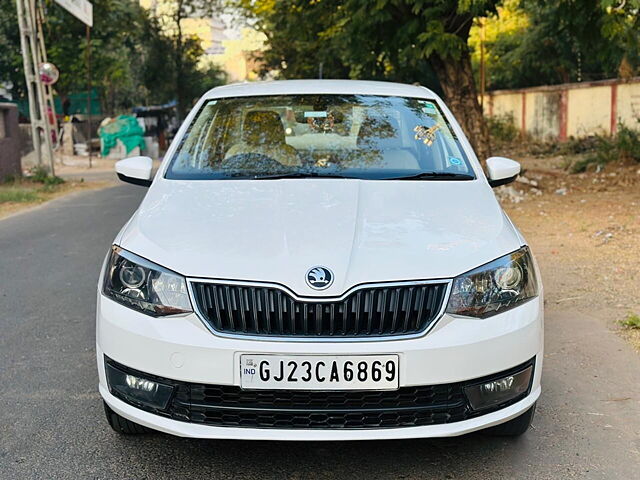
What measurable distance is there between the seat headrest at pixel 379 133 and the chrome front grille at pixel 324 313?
1550mm

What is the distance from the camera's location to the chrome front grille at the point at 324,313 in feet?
9.11

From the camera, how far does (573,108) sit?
23.8 metres

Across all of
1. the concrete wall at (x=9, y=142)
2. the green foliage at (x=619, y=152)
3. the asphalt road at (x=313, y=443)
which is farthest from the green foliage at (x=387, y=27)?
the asphalt road at (x=313, y=443)

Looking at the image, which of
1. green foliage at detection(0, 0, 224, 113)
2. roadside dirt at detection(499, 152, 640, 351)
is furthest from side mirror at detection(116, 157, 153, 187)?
green foliage at detection(0, 0, 224, 113)

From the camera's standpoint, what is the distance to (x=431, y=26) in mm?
11391

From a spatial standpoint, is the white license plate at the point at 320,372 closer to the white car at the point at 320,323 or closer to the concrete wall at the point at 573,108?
the white car at the point at 320,323

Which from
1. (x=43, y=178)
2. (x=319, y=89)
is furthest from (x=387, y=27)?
(x=319, y=89)

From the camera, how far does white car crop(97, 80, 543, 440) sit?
9.02 ft

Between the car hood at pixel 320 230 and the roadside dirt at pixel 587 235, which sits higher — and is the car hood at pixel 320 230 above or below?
above

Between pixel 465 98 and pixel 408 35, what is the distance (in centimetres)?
197

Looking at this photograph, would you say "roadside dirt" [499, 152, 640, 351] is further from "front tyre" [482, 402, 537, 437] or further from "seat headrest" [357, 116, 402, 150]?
"seat headrest" [357, 116, 402, 150]

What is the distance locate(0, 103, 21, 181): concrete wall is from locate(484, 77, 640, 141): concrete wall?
1399 centimetres

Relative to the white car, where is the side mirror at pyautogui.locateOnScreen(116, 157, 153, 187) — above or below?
above

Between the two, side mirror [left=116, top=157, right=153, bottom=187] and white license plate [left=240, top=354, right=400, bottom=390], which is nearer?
white license plate [left=240, top=354, right=400, bottom=390]
